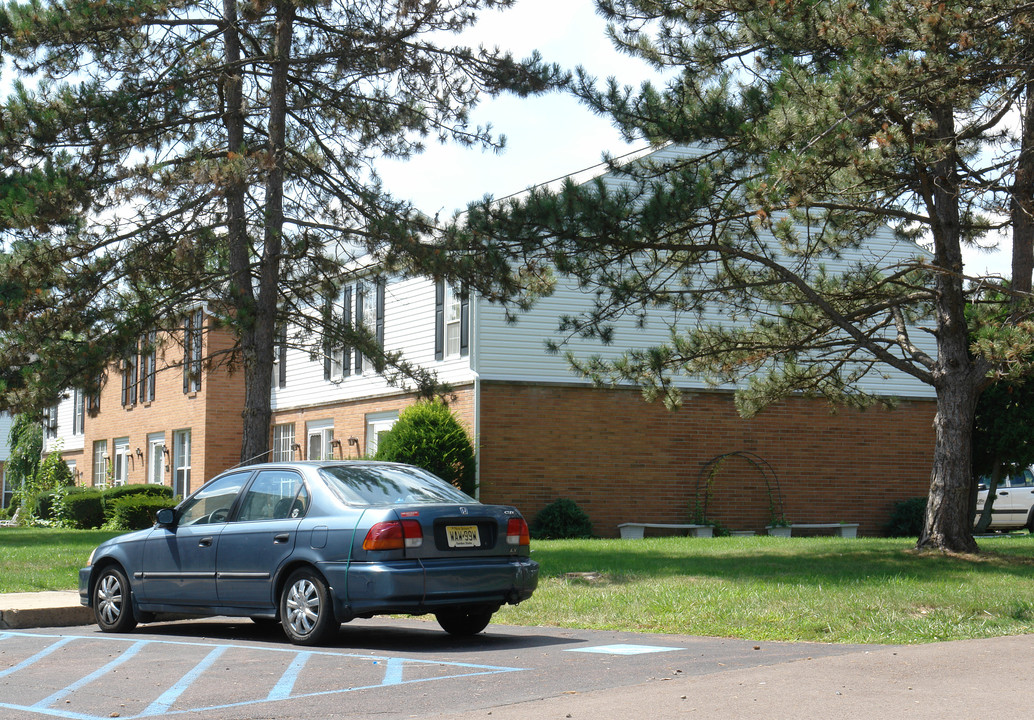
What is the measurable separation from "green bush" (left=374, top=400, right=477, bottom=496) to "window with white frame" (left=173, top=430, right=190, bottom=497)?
1320cm

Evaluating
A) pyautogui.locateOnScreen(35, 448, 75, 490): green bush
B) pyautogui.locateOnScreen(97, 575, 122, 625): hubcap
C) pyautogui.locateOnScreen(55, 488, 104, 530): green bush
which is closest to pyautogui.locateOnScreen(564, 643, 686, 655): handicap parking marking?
pyautogui.locateOnScreen(97, 575, 122, 625): hubcap

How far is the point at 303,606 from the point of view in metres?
9.08

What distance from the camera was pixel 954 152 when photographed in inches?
558

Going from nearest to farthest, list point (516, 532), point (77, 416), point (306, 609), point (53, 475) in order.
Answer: point (306, 609), point (516, 532), point (53, 475), point (77, 416)

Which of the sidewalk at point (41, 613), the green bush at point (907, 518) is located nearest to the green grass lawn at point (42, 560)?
the sidewalk at point (41, 613)

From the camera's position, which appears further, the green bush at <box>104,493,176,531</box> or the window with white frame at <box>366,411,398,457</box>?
the green bush at <box>104,493,176,531</box>

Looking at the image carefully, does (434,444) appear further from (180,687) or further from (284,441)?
(180,687)

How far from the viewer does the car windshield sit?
9367 millimetres

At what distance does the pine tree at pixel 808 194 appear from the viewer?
1243 centimetres

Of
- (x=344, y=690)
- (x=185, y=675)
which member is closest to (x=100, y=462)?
(x=185, y=675)

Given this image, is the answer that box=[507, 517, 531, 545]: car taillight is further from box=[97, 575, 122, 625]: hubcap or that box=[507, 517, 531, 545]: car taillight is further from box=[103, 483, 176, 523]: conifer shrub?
box=[103, 483, 176, 523]: conifer shrub

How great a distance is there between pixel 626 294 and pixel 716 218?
1.53m

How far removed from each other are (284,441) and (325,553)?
80.5ft

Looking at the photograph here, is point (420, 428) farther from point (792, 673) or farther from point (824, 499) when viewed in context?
point (792, 673)
